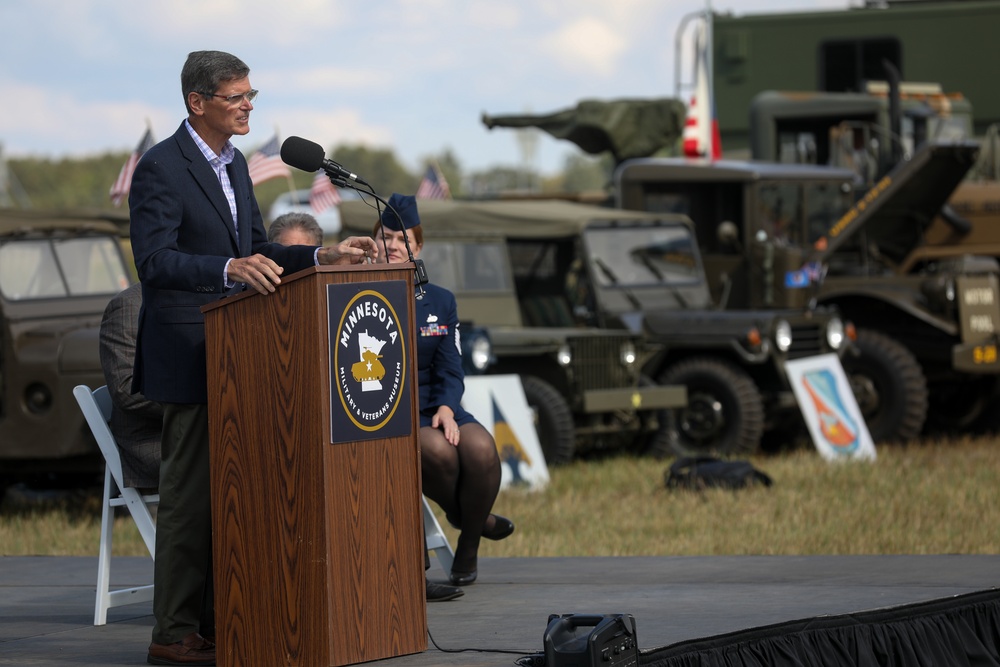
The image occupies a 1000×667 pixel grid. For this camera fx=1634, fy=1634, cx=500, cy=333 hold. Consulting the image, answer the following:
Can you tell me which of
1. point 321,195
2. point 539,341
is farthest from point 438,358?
point 321,195

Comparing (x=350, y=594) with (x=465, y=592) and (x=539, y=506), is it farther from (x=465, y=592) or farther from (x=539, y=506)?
(x=539, y=506)

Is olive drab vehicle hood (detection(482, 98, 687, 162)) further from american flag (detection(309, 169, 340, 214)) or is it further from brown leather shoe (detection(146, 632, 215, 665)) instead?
brown leather shoe (detection(146, 632, 215, 665))

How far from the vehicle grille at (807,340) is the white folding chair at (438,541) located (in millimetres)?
7129

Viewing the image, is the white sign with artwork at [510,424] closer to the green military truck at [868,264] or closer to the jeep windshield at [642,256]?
the jeep windshield at [642,256]

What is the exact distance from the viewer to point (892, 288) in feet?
44.7

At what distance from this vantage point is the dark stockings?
575 centimetres

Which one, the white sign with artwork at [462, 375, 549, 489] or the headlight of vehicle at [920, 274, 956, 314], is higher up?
the headlight of vehicle at [920, 274, 956, 314]

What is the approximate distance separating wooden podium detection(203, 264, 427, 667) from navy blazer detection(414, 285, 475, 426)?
59.4 inches

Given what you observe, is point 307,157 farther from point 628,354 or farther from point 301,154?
point 628,354

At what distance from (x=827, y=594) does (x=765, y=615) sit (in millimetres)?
555

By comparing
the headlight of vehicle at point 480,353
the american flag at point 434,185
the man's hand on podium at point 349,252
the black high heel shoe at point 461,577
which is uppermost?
the american flag at point 434,185

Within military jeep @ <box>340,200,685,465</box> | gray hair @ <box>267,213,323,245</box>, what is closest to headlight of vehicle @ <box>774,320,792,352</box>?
military jeep @ <box>340,200,685,465</box>

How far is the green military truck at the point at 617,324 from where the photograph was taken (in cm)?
1194

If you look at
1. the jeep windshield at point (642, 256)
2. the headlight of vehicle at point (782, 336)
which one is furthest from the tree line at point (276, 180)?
the headlight of vehicle at point (782, 336)
